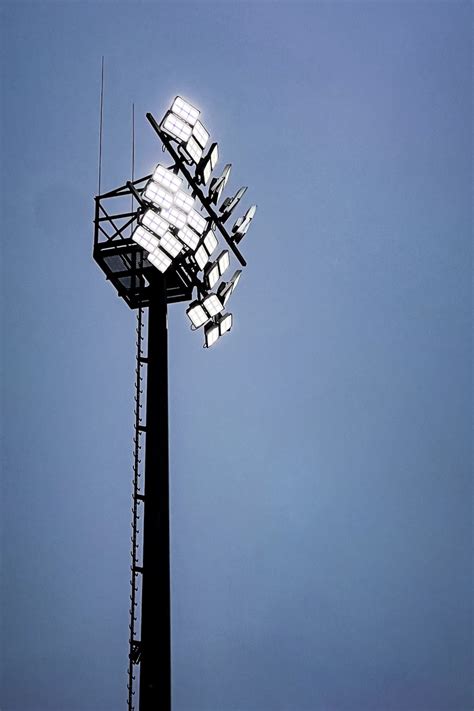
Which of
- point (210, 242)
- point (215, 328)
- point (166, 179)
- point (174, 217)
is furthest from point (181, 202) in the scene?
point (215, 328)

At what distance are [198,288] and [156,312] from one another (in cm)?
70

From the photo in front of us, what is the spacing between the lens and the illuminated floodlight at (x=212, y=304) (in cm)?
796

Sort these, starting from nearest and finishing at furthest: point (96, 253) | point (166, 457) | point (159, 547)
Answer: point (159, 547) → point (166, 457) → point (96, 253)

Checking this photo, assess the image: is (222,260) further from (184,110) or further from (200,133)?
(184,110)

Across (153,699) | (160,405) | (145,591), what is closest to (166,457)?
(160,405)

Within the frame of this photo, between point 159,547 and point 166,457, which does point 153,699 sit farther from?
point 166,457

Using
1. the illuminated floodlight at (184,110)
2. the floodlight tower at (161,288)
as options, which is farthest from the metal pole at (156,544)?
the illuminated floodlight at (184,110)

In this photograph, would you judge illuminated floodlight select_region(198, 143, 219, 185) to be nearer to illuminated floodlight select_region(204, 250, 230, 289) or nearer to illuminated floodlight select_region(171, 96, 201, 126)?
illuminated floodlight select_region(171, 96, 201, 126)

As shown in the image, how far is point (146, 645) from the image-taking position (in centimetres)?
661

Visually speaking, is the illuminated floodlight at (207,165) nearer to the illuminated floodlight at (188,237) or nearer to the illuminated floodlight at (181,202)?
the illuminated floodlight at (181,202)

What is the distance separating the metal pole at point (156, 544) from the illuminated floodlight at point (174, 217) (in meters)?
1.27

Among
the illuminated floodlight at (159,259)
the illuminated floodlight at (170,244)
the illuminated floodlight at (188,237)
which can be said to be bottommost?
the illuminated floodlight at (159,259)

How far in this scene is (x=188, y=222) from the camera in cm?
761

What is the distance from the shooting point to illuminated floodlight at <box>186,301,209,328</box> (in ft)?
26.3
